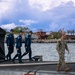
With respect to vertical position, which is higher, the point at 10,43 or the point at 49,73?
the point at 10,43

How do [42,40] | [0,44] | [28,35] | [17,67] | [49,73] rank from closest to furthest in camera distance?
[49,73], [17,67], [28,35], [0,44], [42,40]

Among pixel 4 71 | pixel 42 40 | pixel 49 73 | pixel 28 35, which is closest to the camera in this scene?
pixel 49 73

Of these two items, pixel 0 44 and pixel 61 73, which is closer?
pixel 61 73

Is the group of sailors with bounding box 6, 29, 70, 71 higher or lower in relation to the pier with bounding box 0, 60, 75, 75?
higher

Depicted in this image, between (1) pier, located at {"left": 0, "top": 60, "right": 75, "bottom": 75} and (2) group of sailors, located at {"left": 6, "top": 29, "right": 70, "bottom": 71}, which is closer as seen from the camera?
(1) pier, located at {"left": 0, "top": 60, "right": 75, "bottom": 75}

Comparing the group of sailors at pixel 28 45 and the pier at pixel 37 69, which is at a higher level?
the group of sailors at pixel 28 45

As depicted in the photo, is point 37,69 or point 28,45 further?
point 28,45

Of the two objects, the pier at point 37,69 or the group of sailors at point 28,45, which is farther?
the group of sailors at point 28,45

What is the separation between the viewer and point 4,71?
16922mm

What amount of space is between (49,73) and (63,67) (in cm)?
98

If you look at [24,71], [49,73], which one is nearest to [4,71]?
[24,71]

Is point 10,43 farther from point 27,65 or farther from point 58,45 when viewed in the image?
point 58,45

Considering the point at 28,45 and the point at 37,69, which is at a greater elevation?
the point at 28,45

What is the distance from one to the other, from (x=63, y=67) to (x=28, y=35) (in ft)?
16.1
